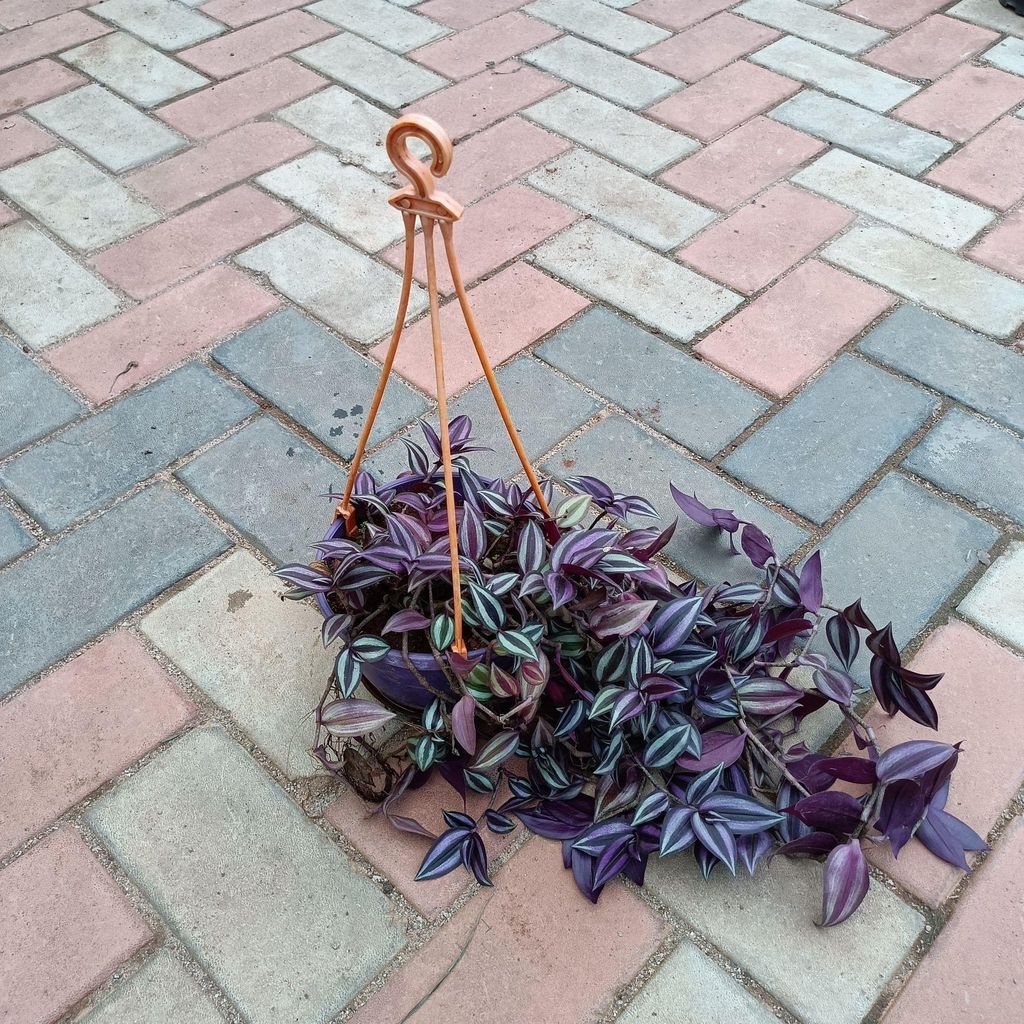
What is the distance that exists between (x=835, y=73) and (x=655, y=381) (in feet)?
4.51

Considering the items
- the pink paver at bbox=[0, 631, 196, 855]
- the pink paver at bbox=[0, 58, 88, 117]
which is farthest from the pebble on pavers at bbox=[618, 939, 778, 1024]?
the pink paver at bbox=[0, 58, 88, 117]

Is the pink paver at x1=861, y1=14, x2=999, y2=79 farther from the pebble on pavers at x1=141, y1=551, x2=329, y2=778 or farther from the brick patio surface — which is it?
the pebble on pavers at x1=141, y1=551, x2=329, y2=778

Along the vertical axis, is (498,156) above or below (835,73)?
below

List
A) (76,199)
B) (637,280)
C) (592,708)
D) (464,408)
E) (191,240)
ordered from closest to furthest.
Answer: (592,708)
(464,408)
(637,280)
(191,240)
(76,199)

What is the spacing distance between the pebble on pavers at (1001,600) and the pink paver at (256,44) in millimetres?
2325

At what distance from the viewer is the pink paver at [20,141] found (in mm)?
2520

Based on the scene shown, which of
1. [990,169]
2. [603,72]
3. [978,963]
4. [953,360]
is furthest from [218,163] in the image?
[978,963]

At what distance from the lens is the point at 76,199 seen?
7.85 feet

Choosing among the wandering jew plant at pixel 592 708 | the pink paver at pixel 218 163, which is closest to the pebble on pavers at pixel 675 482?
the wandering jew plant at pixel 592 708

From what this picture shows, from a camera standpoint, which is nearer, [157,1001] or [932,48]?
[157,1001]

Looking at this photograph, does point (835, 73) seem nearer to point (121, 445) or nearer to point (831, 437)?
point (831, 437)

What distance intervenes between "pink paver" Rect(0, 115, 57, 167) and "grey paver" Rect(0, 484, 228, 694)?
126 cm

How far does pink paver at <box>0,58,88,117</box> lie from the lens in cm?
270

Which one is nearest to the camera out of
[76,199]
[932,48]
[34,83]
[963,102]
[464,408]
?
[464,408]
